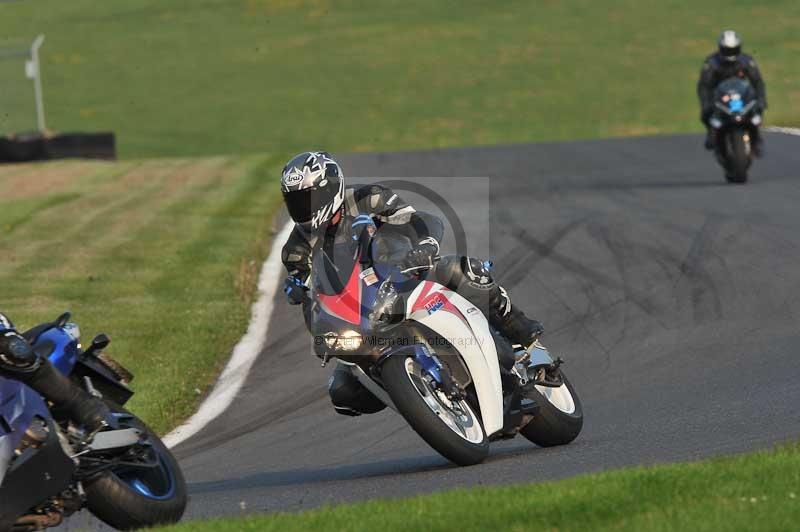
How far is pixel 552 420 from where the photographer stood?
8.30 m

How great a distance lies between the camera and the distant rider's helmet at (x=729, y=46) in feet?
67.9

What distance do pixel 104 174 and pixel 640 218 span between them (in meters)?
15.0

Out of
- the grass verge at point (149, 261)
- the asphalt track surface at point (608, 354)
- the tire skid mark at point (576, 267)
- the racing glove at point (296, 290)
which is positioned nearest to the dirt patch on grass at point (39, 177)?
the grass verge at point (149, 261)

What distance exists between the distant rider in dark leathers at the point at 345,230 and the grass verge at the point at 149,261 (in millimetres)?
3181

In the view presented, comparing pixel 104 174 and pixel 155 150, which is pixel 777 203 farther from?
pixel 155 150

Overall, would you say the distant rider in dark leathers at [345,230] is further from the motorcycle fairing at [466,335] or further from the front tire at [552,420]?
the front tire at [552,420]

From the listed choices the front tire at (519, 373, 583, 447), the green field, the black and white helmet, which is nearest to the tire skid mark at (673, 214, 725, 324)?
the front tire at (519, 373, 583, 447)

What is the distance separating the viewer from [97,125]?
4553cm

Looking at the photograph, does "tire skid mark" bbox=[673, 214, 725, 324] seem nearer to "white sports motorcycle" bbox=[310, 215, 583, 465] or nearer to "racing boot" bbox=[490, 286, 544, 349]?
"racing boot" bbox=[490, 286, 544, 349]

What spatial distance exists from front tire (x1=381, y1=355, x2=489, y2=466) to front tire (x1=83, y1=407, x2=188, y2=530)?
1.17 m

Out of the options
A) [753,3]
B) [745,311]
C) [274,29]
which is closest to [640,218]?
[745,311]

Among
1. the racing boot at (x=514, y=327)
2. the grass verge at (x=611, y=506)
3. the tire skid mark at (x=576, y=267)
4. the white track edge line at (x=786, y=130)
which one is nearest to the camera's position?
the grass verge at (x=611, y=506)

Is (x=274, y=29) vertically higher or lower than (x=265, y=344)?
lower

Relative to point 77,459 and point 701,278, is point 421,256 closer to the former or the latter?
point 77,459
